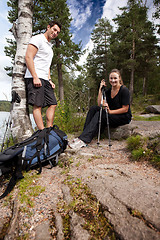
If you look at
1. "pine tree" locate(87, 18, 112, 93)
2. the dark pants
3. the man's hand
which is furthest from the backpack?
"pine tree" locate(87, 18, 112, 93)

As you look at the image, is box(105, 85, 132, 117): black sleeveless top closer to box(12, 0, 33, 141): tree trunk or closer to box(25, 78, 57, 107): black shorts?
box(25, 78, 57, 107): black shorts

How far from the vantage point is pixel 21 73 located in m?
3.06

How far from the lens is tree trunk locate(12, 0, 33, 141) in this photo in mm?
2959

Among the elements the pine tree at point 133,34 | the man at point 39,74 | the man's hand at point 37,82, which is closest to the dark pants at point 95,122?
the man at point 39,74

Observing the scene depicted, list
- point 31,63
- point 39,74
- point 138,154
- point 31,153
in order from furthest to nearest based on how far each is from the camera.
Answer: point 39,74 → point 31,63 → point 138,154 → point 31,153

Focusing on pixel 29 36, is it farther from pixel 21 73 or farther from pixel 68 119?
pixel 68 119

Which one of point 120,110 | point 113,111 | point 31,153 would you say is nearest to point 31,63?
point 31,153

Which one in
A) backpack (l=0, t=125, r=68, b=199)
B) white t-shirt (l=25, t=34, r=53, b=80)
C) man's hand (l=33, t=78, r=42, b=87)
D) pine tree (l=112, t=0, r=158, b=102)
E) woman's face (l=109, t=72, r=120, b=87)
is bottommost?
backpack (l=0, t=125, r=68, b=199)

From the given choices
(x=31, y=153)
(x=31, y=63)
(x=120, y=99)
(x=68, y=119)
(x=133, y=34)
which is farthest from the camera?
(x=133, y=34)

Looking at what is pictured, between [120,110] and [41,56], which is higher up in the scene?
[41,56]

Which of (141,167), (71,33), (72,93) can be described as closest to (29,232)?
(141,167)

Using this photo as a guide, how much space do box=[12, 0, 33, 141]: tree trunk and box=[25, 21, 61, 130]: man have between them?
35 cm

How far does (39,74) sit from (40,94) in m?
0.46

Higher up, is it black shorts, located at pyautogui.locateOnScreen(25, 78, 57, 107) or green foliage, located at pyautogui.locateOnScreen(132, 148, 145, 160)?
black shorts, located at pyautogui.locateOnScreen(25, 78, 57, 107)
